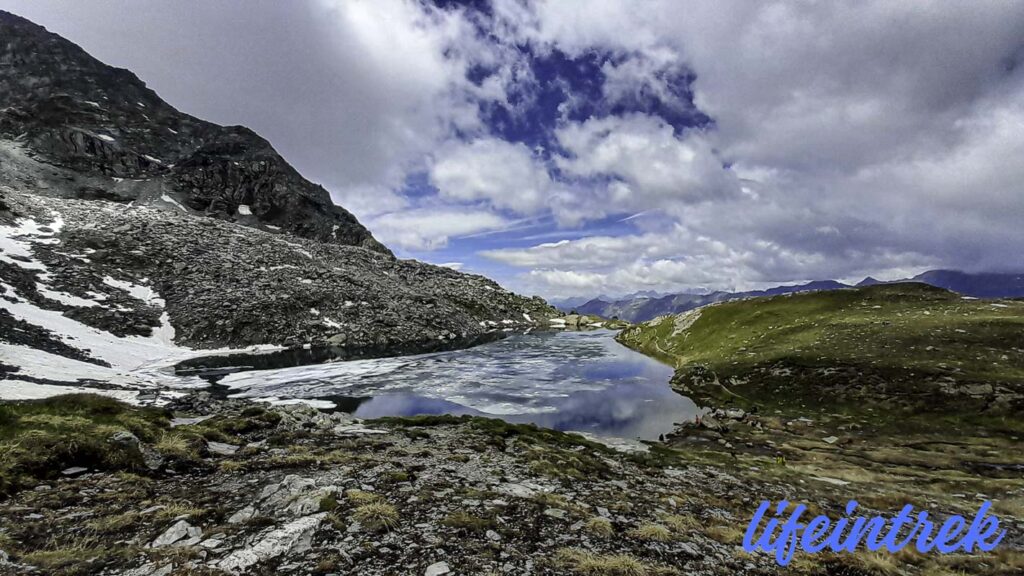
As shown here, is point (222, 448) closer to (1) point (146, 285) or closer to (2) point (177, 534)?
(2) point (177, 534)

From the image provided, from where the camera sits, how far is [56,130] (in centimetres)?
16475

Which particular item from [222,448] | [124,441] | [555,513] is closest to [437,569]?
[555,513]

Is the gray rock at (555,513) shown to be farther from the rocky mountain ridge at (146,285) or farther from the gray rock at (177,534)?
the rocky mountain ridge at (146,285)

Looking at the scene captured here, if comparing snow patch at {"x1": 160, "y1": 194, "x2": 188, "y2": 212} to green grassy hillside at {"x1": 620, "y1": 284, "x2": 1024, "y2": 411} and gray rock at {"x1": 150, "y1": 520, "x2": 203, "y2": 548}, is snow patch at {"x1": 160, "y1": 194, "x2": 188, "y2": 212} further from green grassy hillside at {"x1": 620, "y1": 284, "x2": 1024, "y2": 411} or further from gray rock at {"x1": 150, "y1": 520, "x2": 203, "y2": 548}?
gray rock at {"x1": 150, "y1": 520, "x2": 203, "y2": 548}

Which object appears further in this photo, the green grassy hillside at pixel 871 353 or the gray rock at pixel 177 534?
the green grassy hillside at pixel 871 353

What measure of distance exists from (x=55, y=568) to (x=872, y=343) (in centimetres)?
6787

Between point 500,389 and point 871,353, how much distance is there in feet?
147

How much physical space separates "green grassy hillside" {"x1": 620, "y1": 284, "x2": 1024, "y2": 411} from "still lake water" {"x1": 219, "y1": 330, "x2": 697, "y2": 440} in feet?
27.7

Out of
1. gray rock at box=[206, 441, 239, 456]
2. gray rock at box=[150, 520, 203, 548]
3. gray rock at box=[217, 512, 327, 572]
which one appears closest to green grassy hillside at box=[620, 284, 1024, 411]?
gray rock at box=[206, 441, 239, 456]

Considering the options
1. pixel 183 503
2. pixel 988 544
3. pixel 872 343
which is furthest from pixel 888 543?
pixel 872 343

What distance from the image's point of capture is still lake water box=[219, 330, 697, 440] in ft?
135

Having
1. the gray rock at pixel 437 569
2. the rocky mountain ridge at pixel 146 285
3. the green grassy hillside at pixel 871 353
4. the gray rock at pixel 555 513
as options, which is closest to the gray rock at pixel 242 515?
the gray rock at pixel 437 569

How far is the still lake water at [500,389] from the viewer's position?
41031 mm

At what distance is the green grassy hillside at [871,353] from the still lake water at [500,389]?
8434 mm
